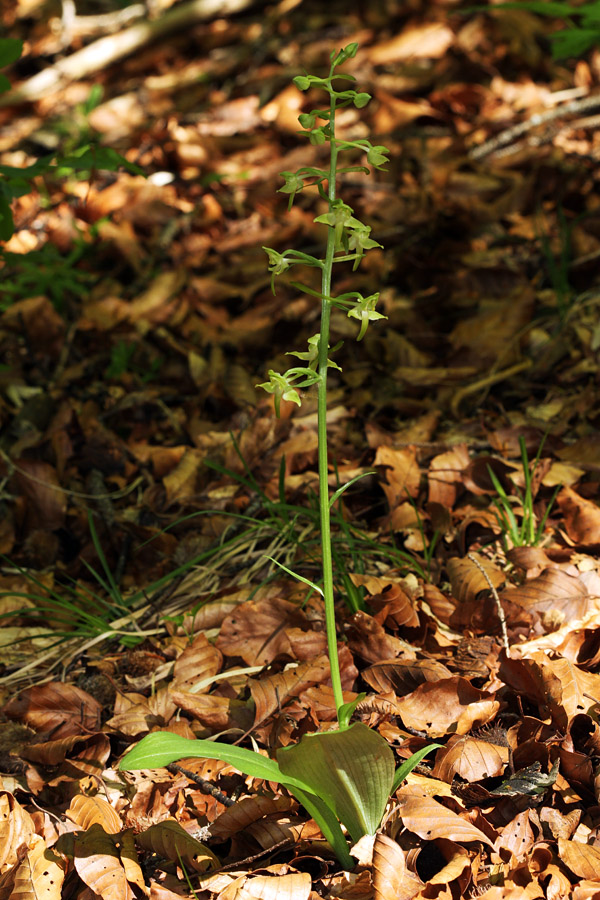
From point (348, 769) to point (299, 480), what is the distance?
1.29 metres

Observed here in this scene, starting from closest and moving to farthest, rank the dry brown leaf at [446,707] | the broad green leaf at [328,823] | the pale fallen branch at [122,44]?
the broad green leaf at [328,823]
the dry brown leaf at [446,707]
the pale fallen branch at [122,44]

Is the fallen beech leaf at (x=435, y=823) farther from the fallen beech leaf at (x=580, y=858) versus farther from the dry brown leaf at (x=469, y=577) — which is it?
the dry brown leaf at (x=469, y=577)

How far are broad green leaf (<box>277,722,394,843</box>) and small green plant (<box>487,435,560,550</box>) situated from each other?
0.93 m

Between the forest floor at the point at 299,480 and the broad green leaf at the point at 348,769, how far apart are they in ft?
0.29

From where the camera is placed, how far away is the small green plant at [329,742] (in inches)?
53.7

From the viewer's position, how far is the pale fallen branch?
18.8 feet

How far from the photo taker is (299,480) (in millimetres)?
A: 2596

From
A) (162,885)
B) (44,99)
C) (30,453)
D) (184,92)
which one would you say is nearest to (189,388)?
(30,453)

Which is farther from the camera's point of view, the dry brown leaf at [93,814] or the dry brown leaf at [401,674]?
the dry brown leaf at [401,674]

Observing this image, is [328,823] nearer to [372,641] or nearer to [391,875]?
[391,875]

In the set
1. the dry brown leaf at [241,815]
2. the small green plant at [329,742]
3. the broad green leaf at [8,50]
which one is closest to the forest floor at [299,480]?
the dry brown leaf at [241,815]

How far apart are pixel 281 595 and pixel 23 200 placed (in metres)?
3.56

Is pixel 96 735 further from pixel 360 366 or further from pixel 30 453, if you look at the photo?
pixel 360 366

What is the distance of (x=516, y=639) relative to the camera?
1.95 m
